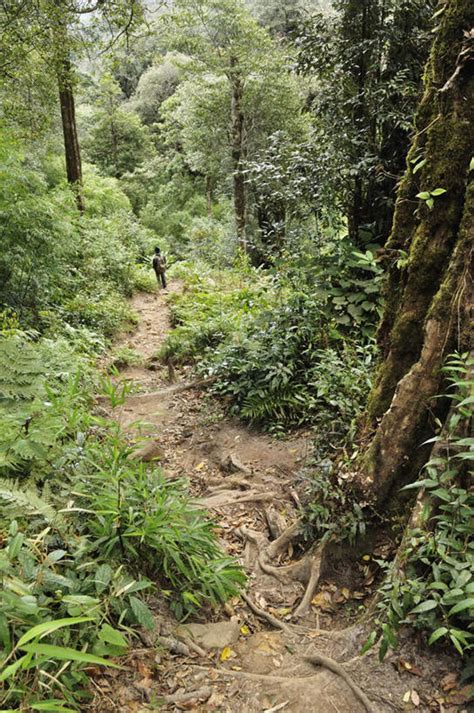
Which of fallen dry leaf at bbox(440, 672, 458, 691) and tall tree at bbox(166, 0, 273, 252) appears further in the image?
tall tree at bbox(166, 0, 273, 252)

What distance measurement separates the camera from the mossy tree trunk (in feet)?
9.24

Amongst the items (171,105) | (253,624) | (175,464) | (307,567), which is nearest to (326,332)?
(175,464)

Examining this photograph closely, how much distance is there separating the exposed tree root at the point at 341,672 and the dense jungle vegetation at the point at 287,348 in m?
0.23

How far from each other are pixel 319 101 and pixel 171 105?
20483 millimetres

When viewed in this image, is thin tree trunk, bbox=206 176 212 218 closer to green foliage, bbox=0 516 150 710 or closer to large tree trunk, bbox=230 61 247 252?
large tree trunk, bbox=230 61 247 252

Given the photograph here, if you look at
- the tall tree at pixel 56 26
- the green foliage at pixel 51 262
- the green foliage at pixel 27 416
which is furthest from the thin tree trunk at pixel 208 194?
the green foliage at pixel 27 416

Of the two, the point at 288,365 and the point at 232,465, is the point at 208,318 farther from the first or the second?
the point at 232,465

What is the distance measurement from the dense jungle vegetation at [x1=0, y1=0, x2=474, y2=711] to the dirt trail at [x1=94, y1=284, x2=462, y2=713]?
161 mm

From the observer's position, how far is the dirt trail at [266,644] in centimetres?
225

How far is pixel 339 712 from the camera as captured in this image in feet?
7.30

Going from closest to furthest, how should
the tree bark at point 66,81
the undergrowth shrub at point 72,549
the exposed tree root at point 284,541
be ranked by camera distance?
1. the undergrowth shrub at point 72,549
2. the exposed tree root at point 284,541
3. the tree bark at point 66,81

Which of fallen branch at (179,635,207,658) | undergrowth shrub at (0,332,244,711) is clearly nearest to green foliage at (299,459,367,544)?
undergrowth shrub at (0,332,244,711)

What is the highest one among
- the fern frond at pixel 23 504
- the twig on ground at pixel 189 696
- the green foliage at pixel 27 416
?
the green foliage at pixel 27 416

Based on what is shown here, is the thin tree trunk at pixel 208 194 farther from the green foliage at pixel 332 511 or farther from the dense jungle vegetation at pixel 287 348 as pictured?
the green foliage at pixel 332 511
